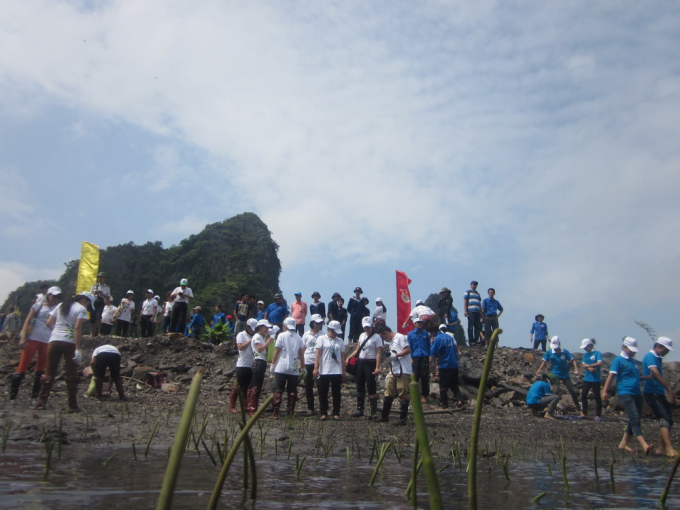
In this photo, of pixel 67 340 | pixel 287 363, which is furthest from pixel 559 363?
pixel 67 340

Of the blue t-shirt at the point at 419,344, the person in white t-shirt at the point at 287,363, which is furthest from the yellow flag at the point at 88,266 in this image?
the blue t-shirt at the point at 419,344

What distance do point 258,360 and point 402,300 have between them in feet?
25.9

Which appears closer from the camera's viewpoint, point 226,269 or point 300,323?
point 300,323

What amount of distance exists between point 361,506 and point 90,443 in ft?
14.2

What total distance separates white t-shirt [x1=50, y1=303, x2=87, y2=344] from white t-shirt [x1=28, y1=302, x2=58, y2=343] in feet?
3.30

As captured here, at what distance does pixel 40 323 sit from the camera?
9.20m

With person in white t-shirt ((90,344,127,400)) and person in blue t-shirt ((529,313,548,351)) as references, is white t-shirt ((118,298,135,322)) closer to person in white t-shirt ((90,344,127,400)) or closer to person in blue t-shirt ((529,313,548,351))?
person in white t-shirt ((90,344,127,400))

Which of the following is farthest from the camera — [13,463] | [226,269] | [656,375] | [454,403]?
[226,269]

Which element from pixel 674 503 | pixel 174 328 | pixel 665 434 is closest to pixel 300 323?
pixel 174 328

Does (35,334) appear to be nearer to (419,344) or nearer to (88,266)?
(419,344)

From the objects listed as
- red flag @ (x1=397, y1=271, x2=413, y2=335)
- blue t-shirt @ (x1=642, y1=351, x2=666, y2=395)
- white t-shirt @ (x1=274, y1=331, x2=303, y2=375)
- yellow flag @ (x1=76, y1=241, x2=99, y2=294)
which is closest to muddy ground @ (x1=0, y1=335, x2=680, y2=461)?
white t-shirt @ (x1=274, y1=331, x2=303, y2=375)

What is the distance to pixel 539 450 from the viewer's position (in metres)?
7.98

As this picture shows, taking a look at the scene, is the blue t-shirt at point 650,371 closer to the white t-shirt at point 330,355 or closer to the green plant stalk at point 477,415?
the white t-shirt at point 330,355

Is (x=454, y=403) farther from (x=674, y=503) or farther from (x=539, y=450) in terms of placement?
(x=674, y=503)
